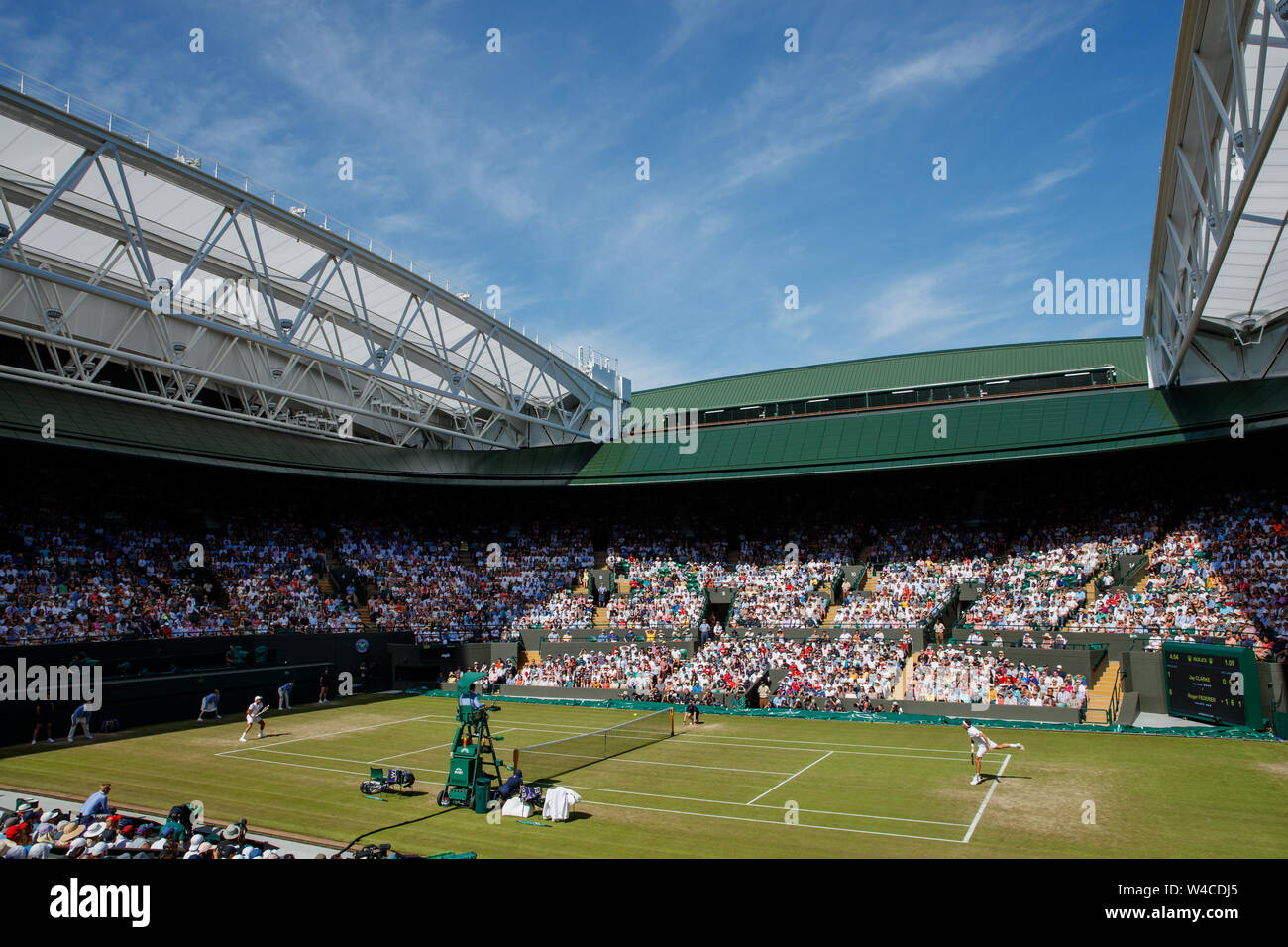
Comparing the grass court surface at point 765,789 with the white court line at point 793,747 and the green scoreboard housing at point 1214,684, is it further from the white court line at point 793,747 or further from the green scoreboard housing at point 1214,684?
the green scoreboard housing at point 1214,684

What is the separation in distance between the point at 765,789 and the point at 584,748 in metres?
7.37

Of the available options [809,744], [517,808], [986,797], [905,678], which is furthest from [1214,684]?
[517,808]

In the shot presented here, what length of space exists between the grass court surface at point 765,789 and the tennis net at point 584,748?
660 mm

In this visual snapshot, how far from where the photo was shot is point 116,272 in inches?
1276

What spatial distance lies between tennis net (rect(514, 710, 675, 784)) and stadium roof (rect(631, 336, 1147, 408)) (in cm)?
2945

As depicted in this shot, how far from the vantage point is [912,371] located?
53.0 meters

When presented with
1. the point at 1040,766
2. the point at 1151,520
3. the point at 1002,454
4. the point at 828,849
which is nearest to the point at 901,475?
the point at 1002,454

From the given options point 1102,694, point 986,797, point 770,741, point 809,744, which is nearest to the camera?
point 986,797

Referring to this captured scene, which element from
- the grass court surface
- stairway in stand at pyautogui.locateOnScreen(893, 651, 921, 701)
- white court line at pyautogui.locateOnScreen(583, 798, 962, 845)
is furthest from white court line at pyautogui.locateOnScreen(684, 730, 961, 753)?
white court line at pyautogui.locateOnScreen(583, 798, 962, 845)

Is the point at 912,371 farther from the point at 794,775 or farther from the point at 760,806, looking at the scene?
the point at 760,806

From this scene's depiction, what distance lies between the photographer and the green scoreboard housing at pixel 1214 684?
87.4 ft

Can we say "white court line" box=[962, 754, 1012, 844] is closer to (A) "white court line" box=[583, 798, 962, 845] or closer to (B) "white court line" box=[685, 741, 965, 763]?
(A) "white court line" box=[583, 798, 962, 845]

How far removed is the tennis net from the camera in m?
23.0

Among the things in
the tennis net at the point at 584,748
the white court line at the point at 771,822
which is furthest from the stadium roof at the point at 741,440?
the white court line at the point at 771,822
